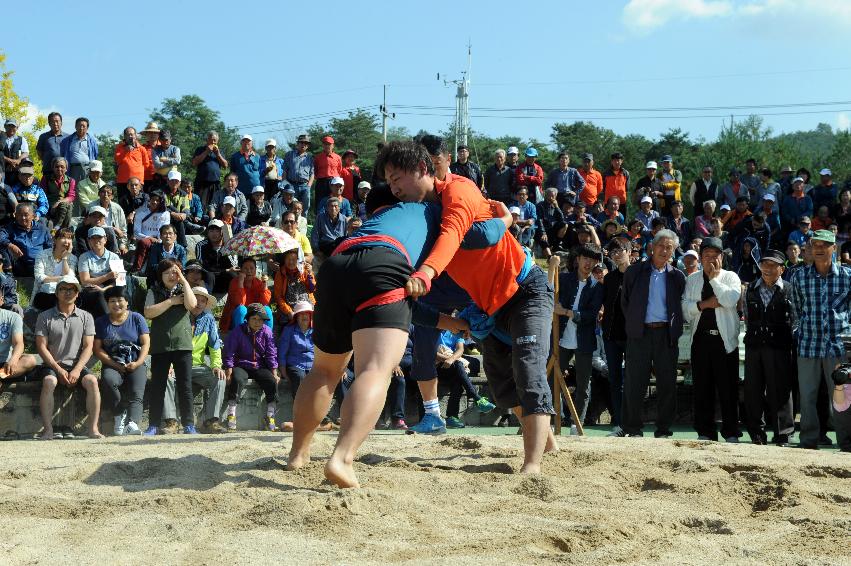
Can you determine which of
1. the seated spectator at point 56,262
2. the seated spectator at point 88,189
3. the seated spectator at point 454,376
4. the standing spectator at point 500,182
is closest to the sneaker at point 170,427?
the seated spectator at point 454,376

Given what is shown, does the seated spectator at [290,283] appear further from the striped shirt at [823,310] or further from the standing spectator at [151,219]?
the striped shirt at [823,310]

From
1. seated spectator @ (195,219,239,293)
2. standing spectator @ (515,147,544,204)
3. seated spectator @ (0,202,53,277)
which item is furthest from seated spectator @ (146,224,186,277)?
standing spectator @ (515,147,544,204)

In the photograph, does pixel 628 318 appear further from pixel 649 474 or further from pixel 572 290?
pixel 649 474

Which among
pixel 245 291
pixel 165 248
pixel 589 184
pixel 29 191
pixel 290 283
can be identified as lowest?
pixel 245 291

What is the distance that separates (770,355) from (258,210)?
945cm

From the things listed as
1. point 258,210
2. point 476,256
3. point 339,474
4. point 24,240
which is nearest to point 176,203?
point 258,210

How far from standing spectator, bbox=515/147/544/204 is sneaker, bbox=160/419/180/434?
32.9 ft

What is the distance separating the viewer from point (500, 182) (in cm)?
1930

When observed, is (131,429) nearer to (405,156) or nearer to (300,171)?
(405,156)

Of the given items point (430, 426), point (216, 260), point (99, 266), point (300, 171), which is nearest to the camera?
point (430, 426)

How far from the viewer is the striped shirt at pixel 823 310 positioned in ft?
32.8

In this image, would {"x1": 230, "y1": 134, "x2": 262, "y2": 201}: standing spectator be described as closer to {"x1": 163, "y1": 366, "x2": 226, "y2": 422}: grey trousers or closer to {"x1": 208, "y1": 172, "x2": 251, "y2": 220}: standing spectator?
{"x1": 208, "y1": 172, "x2": 251, "y2": 220}: standing spectator

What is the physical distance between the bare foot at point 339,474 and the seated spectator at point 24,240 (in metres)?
10.3

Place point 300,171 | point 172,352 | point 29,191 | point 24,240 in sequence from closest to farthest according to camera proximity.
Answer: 1. point 172,352
2. point 24,240
3. point 29,191
4. point 300,171
